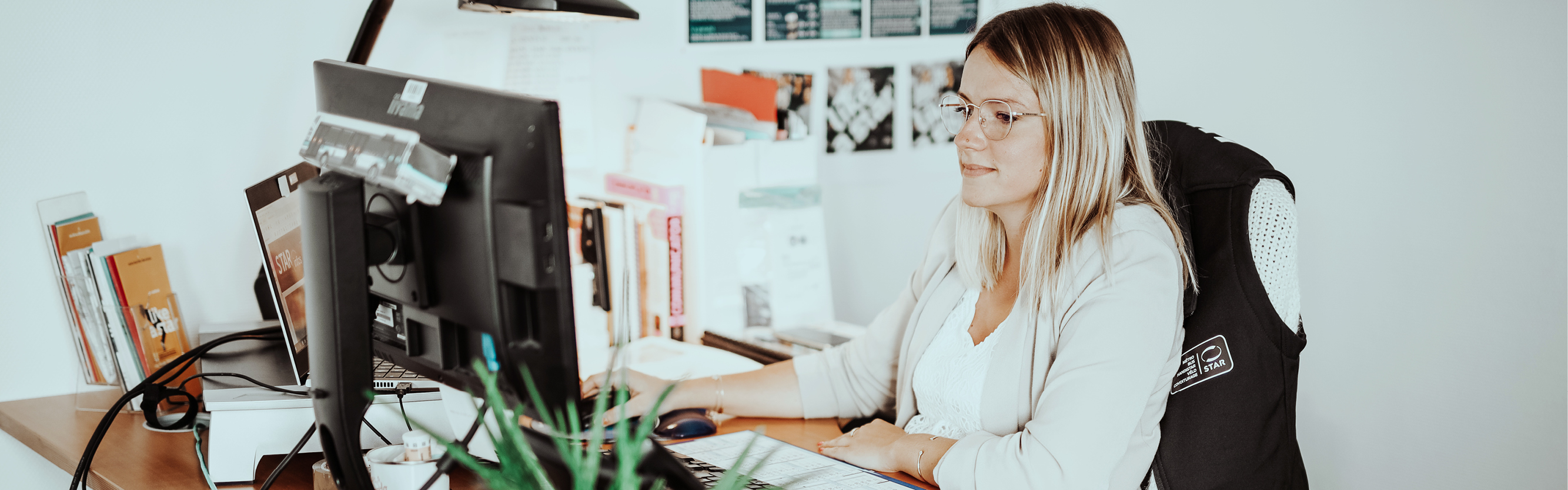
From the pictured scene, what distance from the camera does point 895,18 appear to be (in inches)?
88.0

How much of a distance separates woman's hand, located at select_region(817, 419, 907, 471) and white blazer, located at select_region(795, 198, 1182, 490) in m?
0.08

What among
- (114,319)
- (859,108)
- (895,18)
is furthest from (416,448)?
(895,18)

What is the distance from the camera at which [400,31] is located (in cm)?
172

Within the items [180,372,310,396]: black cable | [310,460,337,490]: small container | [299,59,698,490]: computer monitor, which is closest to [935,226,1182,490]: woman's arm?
[299,59,698,490]: computer monitor

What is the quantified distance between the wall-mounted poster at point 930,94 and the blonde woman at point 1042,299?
954 mm

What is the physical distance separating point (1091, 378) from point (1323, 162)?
804 millimetres

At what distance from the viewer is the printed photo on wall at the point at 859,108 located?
2188 mm

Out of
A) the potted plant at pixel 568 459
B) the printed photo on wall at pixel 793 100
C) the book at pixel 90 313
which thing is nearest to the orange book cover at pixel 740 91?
the printed photo on wall at pixel 793 100

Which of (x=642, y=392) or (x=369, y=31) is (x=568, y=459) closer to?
(x=642, y=392)

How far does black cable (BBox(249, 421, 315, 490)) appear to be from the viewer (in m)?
1.04

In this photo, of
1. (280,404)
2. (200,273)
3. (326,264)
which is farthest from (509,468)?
(200,273)

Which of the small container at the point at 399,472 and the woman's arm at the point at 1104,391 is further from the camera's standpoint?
the woman's arm at the point at 1104,391

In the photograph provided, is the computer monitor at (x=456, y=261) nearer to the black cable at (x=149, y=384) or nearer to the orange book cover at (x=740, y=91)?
the black cable at (x=149, y=384)

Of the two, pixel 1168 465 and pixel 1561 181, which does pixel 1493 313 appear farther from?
pixel 1168 465
